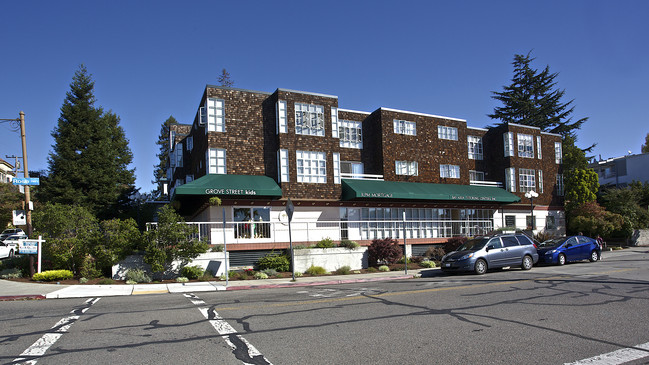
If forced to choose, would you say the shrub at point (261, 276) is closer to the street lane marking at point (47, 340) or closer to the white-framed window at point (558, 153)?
the street lane marking at point (47, 340)

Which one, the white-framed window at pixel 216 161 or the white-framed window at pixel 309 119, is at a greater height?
the white-framed window at pixel 309 119

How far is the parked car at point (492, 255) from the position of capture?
18.2 m

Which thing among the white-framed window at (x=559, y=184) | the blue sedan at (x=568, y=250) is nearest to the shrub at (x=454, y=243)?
the blue sedan at (x=568, y=250)

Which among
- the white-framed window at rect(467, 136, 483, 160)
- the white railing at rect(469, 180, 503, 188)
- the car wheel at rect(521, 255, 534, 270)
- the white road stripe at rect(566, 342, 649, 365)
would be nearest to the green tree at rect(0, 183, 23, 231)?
the white railing at rect(469, 180, 503, 188)

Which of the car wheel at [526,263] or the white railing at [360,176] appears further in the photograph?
the white railing at [360,176]

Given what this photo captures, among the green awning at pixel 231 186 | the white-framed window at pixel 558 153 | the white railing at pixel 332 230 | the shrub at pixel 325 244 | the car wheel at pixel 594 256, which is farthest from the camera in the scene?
the white-framed window at pixel 558 153

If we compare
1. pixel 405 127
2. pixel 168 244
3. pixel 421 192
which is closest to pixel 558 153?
pixel 405 127

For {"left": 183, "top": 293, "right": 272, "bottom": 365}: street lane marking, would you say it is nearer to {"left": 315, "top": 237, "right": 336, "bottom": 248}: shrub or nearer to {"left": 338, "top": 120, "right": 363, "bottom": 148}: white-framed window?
{"left": 315, "top": 237, "right": 336, "bottom": 248}: shrub

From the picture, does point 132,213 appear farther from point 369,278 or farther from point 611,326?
point 611,326

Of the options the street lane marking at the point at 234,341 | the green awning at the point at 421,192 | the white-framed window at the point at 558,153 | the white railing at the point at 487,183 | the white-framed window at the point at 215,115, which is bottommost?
the street lane marking at the point at 234,341

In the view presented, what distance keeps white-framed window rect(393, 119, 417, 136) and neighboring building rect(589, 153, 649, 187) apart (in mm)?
35487

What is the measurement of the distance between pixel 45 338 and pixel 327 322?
4878 millimetres

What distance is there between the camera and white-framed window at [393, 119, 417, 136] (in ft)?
98.0

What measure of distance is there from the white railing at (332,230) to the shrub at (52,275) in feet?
11.1
